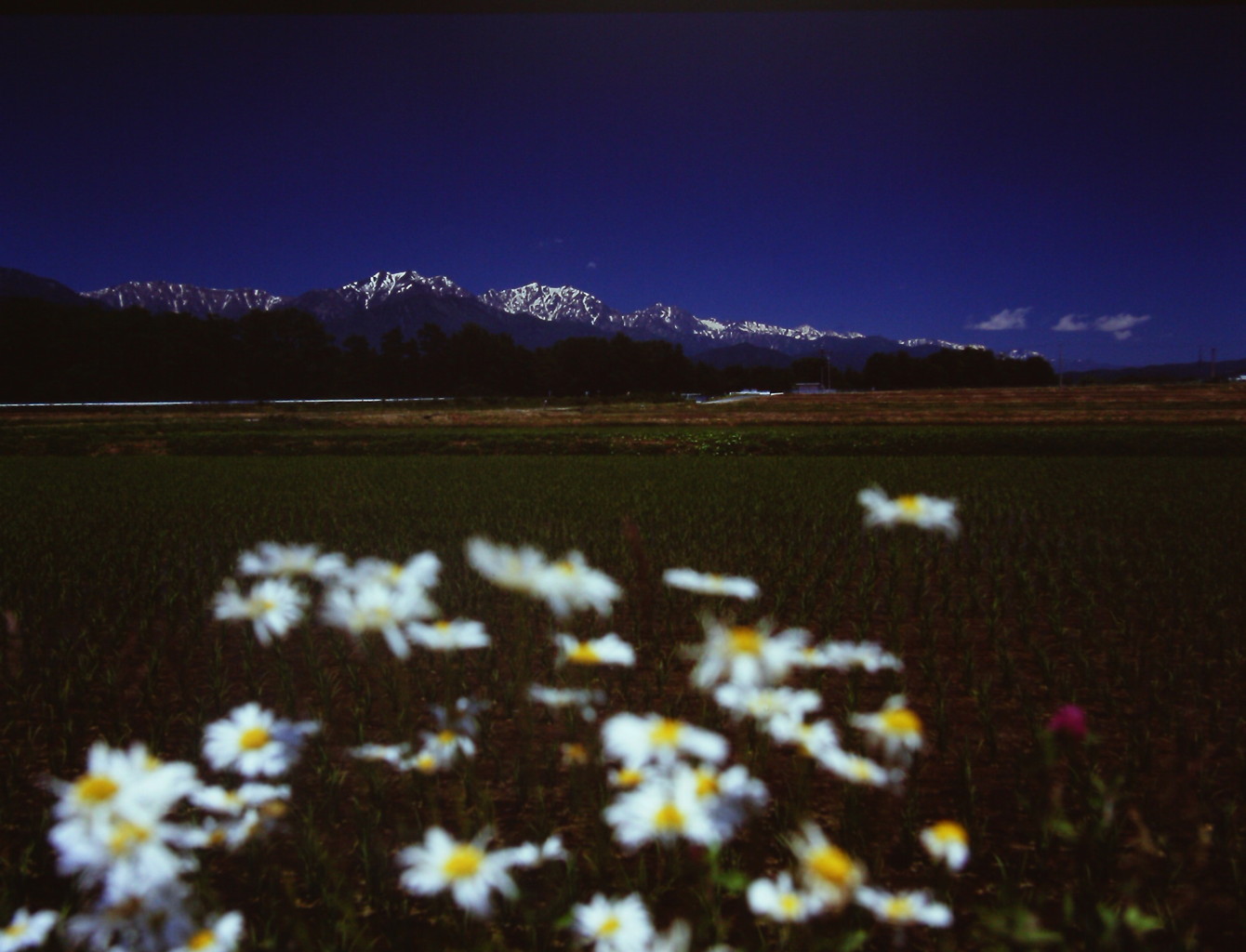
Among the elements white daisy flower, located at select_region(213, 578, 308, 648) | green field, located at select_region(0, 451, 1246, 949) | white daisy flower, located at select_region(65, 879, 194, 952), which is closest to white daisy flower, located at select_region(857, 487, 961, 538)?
green field, located at select_region(0, 451, 1246, 949)

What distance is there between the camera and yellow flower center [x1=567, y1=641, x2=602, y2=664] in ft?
4.12

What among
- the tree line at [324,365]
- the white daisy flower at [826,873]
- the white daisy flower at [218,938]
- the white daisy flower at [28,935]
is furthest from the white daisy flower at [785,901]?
the tree line at [324,365]

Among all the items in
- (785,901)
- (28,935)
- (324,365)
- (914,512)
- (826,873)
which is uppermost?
(324,365)

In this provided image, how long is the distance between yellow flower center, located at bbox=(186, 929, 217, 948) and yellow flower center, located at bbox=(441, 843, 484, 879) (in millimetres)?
348

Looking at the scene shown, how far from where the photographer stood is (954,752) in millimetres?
3469

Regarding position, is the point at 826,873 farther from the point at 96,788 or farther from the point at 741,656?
the point at 96,788

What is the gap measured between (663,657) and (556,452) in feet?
61.5

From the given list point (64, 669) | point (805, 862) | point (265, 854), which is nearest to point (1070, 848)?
point (805, 862)

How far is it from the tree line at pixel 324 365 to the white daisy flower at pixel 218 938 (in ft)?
253

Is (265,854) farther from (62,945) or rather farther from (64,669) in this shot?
(64,669)

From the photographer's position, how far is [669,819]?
3.43 feet

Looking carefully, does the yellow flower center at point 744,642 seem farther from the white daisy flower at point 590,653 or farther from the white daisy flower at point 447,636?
the white daisy flower at point 447,636

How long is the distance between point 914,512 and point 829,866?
0.53 m

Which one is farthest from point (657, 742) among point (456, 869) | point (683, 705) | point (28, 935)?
point (683, 705)
